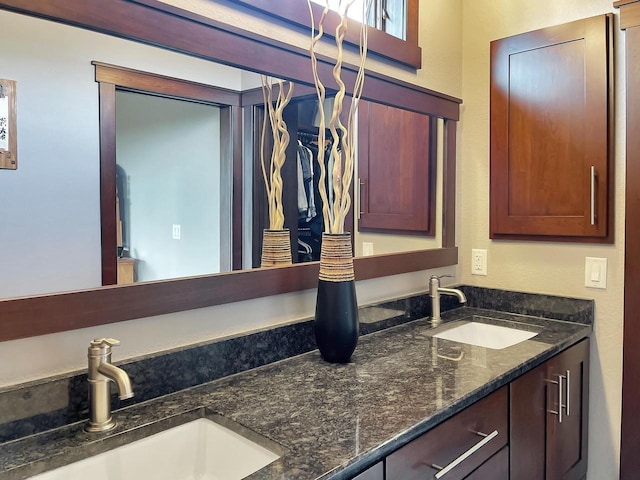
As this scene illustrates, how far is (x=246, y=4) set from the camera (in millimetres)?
1442

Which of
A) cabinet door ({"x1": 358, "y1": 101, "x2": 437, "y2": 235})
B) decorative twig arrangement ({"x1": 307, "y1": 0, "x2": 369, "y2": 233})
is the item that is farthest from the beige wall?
decorative twig arrangement ({"x1": 307, "y1": 0, "x2": 369, "y2": 233})

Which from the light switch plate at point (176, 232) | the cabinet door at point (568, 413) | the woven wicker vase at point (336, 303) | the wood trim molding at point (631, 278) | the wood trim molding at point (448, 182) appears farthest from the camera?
the wood trim molding at point (448, 182)

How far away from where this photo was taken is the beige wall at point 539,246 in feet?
6.47

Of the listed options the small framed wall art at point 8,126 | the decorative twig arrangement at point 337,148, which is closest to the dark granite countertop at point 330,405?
the decorative twig arrangement at point 337,148

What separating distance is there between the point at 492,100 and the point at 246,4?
126cm

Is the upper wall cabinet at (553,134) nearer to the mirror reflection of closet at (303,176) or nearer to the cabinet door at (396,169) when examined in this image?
the cabinet door at (396,169)

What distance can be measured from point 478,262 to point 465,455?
1204mm

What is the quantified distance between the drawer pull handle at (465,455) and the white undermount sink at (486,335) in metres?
0.53

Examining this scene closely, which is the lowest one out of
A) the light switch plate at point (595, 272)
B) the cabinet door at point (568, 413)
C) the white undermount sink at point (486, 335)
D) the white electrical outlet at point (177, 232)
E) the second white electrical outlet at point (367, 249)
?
the cabinet door at point (568, 413)

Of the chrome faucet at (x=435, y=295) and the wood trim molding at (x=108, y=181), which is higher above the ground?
the wood trim molding at (x=108, y=181)

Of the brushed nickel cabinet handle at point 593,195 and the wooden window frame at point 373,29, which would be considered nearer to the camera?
the wooden window frame at point 373,29

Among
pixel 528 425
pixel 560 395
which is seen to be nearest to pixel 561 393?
pixel 560 395

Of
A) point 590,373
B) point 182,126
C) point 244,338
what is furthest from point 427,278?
point 182,126

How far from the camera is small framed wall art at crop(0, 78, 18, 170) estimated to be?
3.37 ft
